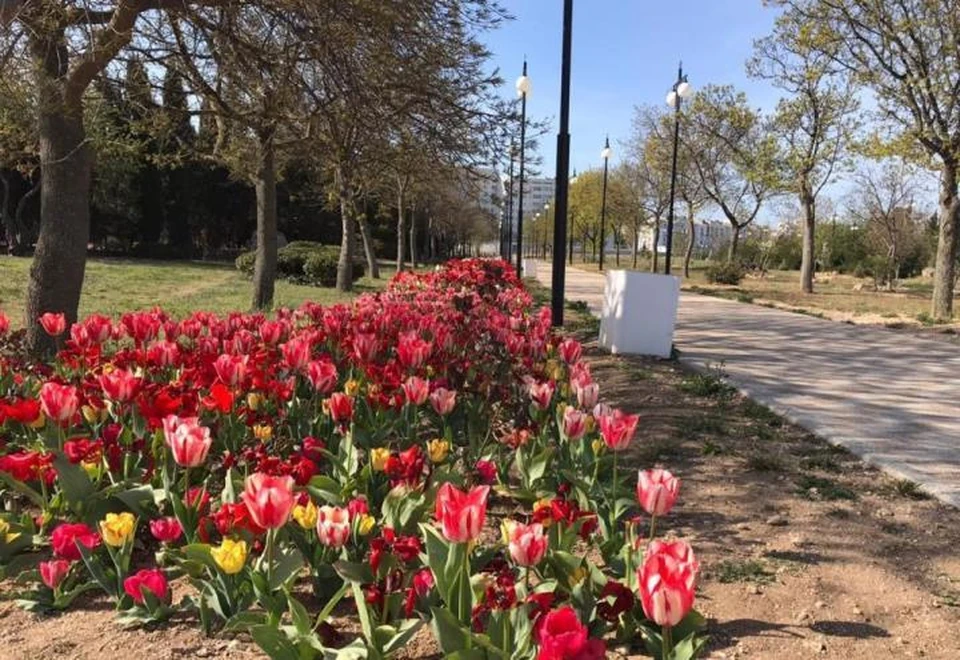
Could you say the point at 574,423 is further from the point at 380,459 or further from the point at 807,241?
the point at 807,241

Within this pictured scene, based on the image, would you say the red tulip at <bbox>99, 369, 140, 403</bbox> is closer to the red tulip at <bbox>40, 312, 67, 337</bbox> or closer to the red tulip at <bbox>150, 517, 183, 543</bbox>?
the red tulip at <bbox>150, 517, 183, 543</bbox>

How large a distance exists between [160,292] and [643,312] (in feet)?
42.3

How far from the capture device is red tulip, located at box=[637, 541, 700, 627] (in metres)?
1.62

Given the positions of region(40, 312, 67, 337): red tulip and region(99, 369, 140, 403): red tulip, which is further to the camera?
region(40, 312, 67, 337): red tulip

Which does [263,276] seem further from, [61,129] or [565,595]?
[565,595]

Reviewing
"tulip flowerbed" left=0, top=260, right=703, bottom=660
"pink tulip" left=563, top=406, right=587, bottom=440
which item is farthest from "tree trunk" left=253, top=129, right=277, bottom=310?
"pink tulip" left=563, top=406, right=587, bottom=440

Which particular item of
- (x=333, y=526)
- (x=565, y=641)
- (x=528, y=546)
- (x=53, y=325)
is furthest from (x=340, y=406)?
(x=53, y=325)

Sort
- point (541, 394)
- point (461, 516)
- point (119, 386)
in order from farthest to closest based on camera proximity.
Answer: point (541, 394), point (119, 386), point (461, 516)

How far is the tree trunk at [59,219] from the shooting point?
6664 mm

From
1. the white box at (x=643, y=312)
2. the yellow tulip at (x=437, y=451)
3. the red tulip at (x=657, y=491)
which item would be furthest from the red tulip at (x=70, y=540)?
the white box at (x=643, y=312)

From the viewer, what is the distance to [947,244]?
1611cm

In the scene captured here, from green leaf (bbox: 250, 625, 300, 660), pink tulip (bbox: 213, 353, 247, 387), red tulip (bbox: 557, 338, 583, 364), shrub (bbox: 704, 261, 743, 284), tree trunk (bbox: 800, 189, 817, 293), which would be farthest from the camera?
shrub (bbox: 704, 261, 743, 284)

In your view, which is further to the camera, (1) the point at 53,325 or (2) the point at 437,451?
(1) the point at 53,325

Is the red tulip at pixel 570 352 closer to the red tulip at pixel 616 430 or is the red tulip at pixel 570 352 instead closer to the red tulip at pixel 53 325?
the red tulip at pixel 616 430
